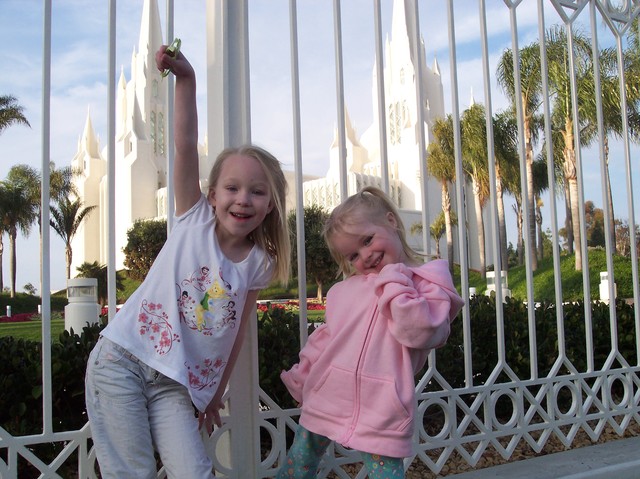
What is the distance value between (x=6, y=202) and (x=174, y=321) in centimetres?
3695

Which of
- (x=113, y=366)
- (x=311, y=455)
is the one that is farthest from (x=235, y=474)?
(x=113, y=366)

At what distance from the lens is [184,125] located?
1822 mm

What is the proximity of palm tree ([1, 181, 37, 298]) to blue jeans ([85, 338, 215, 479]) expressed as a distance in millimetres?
36396

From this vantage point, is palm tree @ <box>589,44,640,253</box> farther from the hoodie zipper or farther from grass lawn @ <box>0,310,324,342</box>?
the hoodie zipper

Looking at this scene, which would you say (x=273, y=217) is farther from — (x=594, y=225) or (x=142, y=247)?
(x=594, y=225)

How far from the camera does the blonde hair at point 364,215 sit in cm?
191

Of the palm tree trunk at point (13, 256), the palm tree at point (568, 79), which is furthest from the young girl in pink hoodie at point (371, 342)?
the palm tree trunk at point (13, 256)

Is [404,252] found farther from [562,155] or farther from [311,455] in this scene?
[562,155]

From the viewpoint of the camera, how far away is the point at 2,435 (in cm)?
181

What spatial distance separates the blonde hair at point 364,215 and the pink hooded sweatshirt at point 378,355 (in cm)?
16

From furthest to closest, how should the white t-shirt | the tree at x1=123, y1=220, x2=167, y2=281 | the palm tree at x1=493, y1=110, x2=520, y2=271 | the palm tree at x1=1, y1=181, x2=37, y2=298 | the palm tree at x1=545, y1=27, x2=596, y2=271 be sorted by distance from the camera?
the palm tree at x1=1, y1=181, x2=37, y2=298 < the tree at x1=123, y1=220, x2=167, y2=281 < the palm tree at x1=493, y1=110, x2=520, y2=271 < the palm tree at x1=545, y1=27, x2=596, y2=271 < the white t-shirt

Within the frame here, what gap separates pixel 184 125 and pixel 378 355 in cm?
92

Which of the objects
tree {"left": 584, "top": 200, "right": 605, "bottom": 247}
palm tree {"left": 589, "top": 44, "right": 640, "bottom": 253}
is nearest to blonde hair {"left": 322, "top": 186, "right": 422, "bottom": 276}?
palm tree {"left": 589, "top": 44, "right": 640, "bottom": 253}

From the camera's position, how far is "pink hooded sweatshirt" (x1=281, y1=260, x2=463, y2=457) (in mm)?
1681
